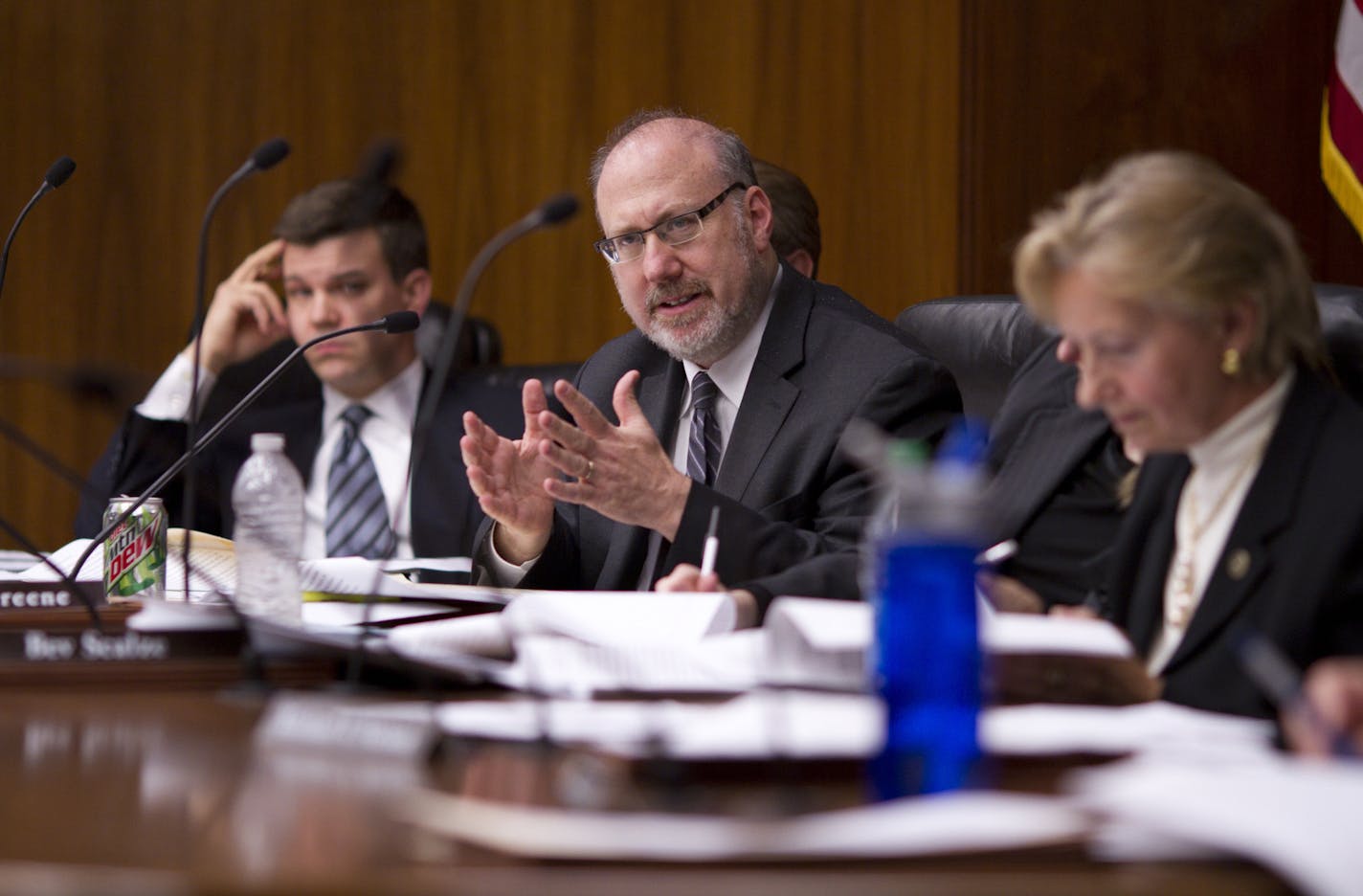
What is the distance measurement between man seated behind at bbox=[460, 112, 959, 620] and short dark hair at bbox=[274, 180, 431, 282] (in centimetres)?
96

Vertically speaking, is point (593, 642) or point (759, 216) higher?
point (759, 216)

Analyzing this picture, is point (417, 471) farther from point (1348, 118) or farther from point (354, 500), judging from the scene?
point (1348, 118)

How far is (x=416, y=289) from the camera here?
12.5ft

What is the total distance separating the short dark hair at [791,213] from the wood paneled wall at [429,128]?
75 centimetres

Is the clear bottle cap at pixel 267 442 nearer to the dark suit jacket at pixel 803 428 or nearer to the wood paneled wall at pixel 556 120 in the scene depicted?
the dark suit jacket at pixel 803 428

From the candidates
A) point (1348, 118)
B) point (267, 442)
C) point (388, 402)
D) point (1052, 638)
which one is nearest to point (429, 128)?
point (388, 402)

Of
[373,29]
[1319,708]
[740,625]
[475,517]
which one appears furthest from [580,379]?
[373,29]

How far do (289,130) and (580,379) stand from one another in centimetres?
251

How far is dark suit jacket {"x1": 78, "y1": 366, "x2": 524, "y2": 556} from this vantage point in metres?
3.40

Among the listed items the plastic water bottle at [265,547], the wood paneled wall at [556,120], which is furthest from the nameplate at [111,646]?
the wood paneled wall at [556,120]

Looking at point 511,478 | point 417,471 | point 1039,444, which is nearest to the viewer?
point 1039,444

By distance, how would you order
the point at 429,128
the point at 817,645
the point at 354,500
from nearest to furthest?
the point at 817,645 < the point at 354,500 < the point at 429,128

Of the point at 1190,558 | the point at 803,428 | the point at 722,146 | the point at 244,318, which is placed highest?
the point at 722,146

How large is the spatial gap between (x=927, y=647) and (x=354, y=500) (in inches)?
114
